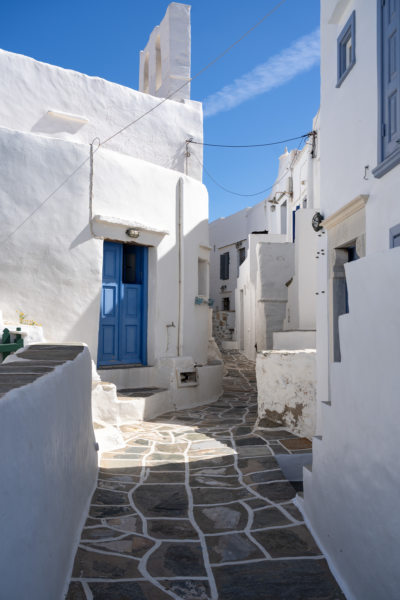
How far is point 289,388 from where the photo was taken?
7211 millimetres

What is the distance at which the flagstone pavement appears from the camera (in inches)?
120

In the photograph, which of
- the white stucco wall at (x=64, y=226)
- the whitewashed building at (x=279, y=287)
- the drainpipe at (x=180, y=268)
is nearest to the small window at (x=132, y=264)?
the white stucco wall at (x=64, y=226)

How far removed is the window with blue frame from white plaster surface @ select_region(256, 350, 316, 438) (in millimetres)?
3205

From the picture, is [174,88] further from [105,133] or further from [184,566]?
[184,566]

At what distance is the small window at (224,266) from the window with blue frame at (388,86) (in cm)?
2399

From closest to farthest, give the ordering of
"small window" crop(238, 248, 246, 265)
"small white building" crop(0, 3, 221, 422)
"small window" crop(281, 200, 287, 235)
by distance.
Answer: "small white building" crop(0, 3, 221, 422)
"small window" crop(281, 200, 287, 235)
"small window" crop(238, 248, 246, 265)

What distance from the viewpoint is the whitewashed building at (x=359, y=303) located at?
2568 millimetres

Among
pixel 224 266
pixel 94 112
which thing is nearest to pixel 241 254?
pixel 224 266

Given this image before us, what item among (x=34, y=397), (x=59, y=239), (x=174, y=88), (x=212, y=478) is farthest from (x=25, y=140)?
(x=34, y=397)

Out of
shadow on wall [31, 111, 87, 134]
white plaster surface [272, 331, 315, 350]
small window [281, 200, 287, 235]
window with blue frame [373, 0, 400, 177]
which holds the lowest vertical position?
white plaster surface [272, 331, 315, 350]

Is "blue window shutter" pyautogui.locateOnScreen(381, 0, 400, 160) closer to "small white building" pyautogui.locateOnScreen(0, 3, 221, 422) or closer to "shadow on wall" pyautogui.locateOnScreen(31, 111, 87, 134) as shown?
"small white building" pyautogui.locateOnScreen(0, 3, 221, 422)

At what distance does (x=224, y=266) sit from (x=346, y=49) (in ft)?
76.2

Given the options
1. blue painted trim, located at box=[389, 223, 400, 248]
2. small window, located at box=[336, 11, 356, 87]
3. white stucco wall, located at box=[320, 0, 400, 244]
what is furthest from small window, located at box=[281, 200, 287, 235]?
blue painted trim, located at box=[389, 223, 400, 248]

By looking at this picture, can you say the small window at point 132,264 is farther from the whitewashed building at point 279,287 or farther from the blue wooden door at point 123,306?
the whitewashed building at point 279,287
